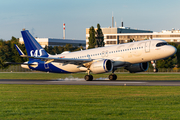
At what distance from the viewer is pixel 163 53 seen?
124 ft

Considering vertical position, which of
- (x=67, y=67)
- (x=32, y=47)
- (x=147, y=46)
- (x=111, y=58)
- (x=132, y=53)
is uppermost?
(x=32, y=47)

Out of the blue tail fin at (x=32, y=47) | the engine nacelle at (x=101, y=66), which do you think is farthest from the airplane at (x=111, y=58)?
the blue tail fin at (x=32, y=47)

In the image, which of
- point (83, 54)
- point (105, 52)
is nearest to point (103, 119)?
point (105, 52)

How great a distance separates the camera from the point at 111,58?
135ft

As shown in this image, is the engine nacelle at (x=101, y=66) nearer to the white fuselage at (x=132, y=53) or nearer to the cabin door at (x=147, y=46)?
the white fuselage at (x=132, y=53)

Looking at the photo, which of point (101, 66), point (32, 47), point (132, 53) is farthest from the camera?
point (32, 47)

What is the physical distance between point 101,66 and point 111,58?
285 cm

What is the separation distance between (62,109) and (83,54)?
30582mm

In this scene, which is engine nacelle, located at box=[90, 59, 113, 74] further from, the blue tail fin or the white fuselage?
the blue tail fin

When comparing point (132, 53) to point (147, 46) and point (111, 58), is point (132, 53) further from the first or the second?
point (111, 58)

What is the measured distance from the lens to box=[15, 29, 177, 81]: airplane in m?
38.3

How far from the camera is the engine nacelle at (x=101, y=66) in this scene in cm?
3899

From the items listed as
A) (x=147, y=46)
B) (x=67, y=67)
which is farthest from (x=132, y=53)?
(x=67, y=67)

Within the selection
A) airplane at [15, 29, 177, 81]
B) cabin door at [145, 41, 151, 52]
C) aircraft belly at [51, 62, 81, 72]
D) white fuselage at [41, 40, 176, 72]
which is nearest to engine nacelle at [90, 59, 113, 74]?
airplane at [15, 29, 177, 81]
